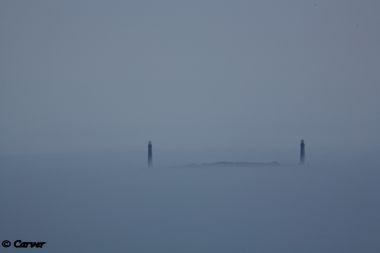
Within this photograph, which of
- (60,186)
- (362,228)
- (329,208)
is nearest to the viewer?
(362,228)

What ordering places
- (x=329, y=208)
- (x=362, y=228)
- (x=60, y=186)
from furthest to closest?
(x=60, y=186), (x=329, y=208), (x=362, y=228)

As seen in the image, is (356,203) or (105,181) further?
(105,181)

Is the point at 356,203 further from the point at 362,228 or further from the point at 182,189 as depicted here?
the point at 182,189

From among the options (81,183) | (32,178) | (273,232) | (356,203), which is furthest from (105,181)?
(356,203)

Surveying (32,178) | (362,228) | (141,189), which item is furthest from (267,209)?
(32,178)

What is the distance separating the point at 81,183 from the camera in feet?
11.7

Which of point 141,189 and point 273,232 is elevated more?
point 141,189

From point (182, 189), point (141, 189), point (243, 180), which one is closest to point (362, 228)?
point (243, 180)

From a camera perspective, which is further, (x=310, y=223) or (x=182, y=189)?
(x=182, y=189)

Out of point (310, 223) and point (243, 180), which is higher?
point (243, 180)

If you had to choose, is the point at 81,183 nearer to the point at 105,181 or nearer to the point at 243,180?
the point at 105,181

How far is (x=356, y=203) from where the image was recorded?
131 inches

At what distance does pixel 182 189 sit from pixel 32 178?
4.23ft

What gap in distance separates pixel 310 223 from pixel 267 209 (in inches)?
13.4
